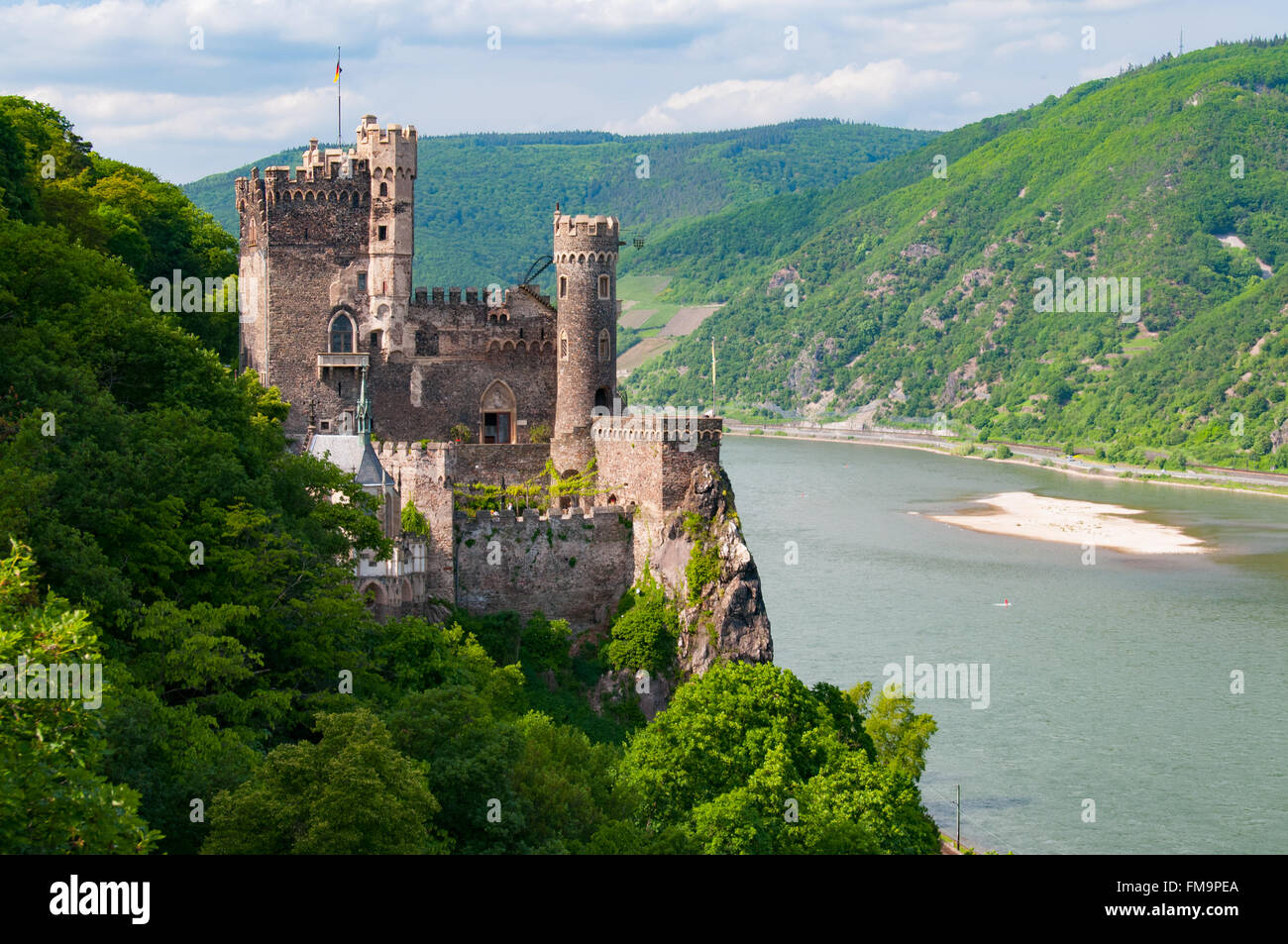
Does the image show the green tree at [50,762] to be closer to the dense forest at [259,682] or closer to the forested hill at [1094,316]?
the dense forest at [259,682]

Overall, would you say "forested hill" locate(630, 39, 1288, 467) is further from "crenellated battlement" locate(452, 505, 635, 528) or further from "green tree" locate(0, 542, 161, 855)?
"green tree" locate(0, 542, 161, 855)

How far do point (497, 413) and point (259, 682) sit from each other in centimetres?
2030

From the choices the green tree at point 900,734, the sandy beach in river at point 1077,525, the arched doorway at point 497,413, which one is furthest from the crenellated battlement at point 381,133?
the sandy beach in river at point 1077,525

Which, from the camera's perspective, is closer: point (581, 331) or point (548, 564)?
point (548, 564)

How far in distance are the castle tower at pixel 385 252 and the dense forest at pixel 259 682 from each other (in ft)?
23.2

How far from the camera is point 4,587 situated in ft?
61.0

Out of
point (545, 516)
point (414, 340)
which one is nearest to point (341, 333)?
point (414, 340)

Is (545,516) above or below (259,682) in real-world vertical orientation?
above

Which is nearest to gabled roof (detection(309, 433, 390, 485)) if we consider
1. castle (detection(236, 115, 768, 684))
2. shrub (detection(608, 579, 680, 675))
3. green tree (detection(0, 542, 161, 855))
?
castle (detection(236, 115, 768, 684))

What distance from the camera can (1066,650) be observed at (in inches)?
2650

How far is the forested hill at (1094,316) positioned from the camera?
479 feet

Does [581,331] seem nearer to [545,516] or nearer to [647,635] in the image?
[545,516]
